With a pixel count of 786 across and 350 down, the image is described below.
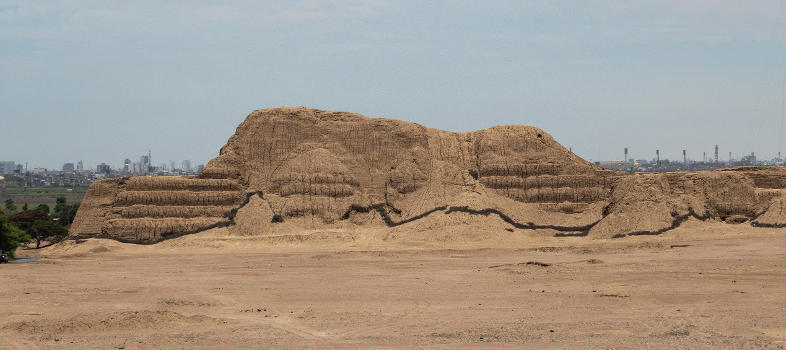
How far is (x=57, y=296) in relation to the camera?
31.4 metres

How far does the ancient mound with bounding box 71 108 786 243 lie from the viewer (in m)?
53.2

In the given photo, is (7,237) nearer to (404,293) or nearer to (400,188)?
(400,188)

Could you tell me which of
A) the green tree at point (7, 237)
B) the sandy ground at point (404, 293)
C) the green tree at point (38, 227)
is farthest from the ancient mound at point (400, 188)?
the green tree at point (38, 227)

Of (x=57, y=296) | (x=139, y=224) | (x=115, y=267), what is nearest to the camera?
(x=57, y=296)

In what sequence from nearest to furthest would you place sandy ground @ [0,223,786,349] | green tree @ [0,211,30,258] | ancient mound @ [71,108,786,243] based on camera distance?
sandy ground @ [0,223,786,349] < green tree @ [0,211,30,258] < ancient mound @ [71,108,786,243]

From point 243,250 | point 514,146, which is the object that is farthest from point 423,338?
point 514,146

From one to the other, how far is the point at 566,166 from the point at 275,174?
758 inches

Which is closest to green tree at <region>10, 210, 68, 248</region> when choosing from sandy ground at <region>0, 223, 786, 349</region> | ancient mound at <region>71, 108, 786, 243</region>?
ancient mound at <region>71, 108, 786, 243</region>

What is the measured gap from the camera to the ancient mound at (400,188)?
53188mm

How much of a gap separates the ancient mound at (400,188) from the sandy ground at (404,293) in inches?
74.5

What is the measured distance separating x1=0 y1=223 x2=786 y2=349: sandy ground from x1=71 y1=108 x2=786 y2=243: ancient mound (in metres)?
1.89

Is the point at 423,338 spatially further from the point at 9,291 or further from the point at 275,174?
the point at 275,174

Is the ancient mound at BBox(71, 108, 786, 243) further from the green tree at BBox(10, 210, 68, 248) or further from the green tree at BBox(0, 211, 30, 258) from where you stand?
the green tree at BBox(10, 210, 68, 248)

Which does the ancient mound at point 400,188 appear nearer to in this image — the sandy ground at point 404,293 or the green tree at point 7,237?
the sandy ground at point 404,293
